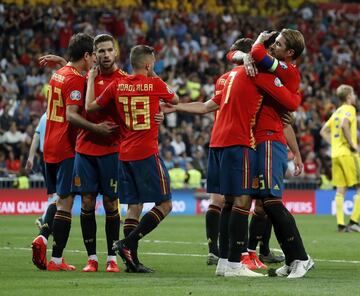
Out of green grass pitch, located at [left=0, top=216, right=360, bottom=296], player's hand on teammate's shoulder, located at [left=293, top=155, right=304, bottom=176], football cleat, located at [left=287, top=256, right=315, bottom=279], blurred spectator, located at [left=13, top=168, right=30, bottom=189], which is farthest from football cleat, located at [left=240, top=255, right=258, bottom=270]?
blurred spectator, located at [left=13, top=168, right=30, bottom=189]

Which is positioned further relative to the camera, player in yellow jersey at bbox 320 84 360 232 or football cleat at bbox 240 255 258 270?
player in yellow jersey at bbox 320 84 360 232

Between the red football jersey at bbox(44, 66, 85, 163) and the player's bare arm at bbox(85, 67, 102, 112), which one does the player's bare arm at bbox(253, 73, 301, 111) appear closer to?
the player's bare arm at bbox(85, 67, 102, 112)

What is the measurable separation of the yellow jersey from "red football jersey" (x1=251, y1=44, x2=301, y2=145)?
8.93 m

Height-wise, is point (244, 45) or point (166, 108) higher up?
point (244, 45)

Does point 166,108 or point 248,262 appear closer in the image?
point 166,108

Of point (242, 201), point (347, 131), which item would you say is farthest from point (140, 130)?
point (347, 131)

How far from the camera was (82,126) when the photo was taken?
1185 cm

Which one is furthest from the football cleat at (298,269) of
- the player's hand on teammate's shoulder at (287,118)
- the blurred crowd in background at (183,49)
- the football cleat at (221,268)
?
the blurred crowd in background at (183,49)

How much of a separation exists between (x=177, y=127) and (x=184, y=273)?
19854 mm

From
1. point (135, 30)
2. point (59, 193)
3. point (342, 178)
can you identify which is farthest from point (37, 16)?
point (59, 193)

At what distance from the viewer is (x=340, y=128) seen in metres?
20.3

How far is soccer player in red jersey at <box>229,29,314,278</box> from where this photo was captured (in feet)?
35.7

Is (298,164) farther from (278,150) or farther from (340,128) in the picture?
(340,128)

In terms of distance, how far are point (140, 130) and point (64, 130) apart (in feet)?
3.78
